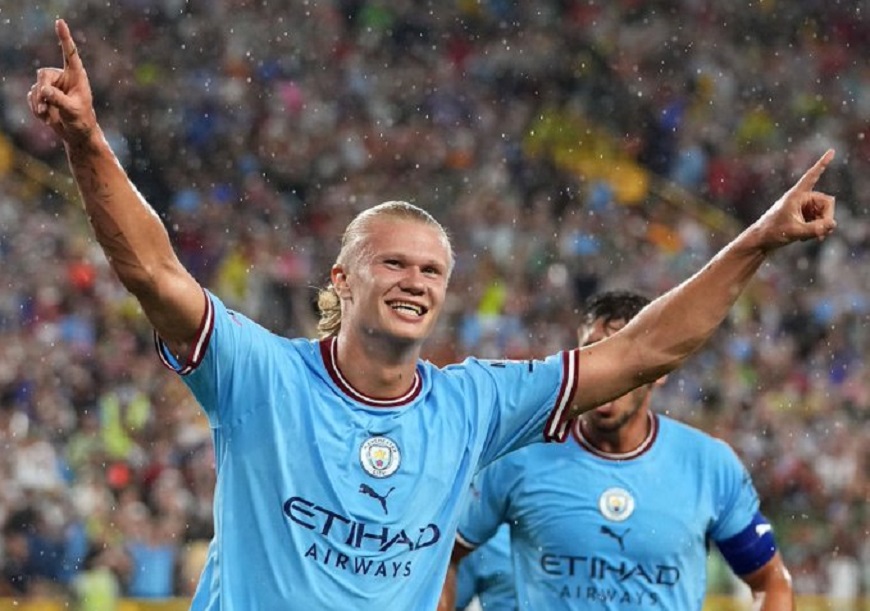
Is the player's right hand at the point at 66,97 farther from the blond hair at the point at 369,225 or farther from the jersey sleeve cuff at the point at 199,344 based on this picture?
the blond hair at the point at 369,225

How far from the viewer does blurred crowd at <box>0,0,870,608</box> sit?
12.4 meters

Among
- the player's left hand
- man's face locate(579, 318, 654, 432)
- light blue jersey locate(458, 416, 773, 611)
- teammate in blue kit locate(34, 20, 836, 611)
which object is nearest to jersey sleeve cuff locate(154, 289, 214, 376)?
teammate in blue kit locate(34, 20, 836, 611)

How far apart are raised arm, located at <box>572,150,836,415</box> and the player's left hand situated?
0.02 m

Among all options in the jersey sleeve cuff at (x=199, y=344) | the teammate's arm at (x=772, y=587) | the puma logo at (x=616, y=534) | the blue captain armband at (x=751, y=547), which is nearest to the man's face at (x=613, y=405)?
the puma logo at (x=616, y=534)

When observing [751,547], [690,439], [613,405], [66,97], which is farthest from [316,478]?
[751,547]

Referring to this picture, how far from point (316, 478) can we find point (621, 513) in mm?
1937

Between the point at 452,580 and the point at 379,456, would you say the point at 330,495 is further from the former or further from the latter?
the point at 452,580

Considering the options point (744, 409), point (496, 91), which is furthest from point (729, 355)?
point (496, 91)

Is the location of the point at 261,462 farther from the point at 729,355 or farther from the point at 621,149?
the point at 621,149

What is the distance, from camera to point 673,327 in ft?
14.3

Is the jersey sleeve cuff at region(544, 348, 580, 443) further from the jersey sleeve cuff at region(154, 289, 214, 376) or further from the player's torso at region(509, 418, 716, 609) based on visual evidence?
the player's torso at region(509, 418, 716, 609)

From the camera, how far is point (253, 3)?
18.6m

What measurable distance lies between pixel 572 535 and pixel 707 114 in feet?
42.6

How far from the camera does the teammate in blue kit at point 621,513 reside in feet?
18.6
